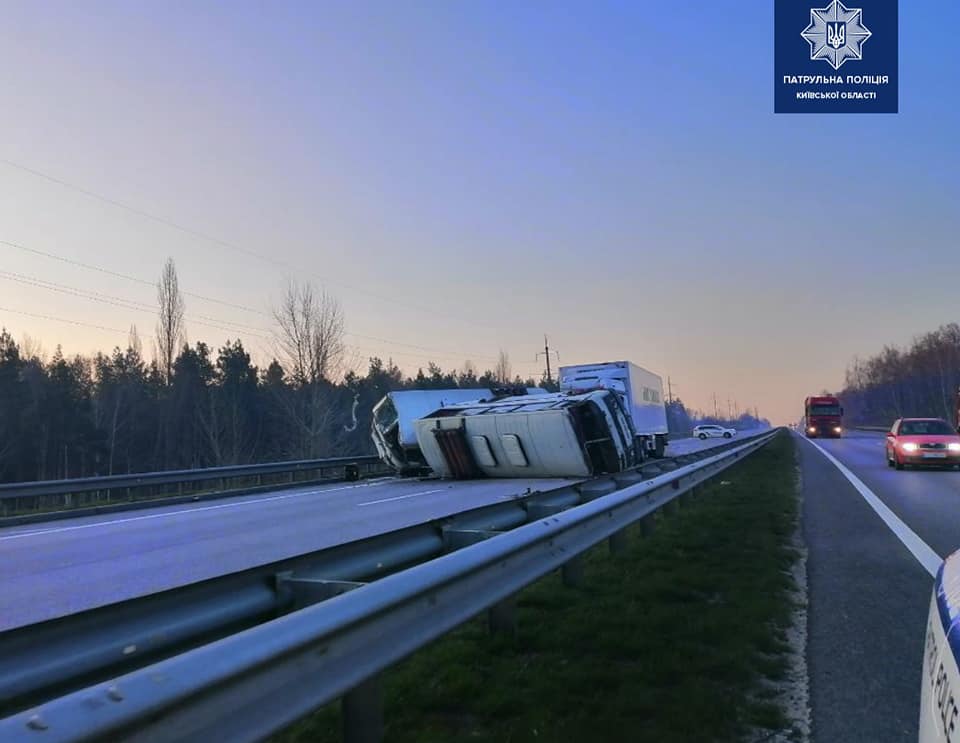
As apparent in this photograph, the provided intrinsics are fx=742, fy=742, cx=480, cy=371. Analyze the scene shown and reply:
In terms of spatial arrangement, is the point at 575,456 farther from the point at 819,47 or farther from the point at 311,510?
the point at 819,47

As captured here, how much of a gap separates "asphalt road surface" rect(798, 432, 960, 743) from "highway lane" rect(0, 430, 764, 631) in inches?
124

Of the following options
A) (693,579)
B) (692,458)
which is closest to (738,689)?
(693,579)

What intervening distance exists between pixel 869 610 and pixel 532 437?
1124 cm

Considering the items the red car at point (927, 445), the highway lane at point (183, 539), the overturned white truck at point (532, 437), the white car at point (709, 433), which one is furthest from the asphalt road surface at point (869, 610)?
the white car at point (709, 433)

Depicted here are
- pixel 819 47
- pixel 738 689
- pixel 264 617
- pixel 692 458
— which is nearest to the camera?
pixel 264 617

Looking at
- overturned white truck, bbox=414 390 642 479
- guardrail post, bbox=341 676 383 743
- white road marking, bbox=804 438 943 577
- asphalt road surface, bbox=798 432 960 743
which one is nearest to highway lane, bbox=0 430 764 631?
overturned white truck, bbox=414 390 642 479

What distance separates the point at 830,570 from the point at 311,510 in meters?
9.44

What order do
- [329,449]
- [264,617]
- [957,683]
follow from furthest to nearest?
[329,449]
[264,617]
[957,683]

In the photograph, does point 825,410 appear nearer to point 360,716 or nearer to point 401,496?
point 401,496

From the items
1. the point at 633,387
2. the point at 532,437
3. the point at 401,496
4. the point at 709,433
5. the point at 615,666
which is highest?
the point at 633,387

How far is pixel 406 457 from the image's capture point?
71.9 feet

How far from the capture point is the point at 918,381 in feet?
418

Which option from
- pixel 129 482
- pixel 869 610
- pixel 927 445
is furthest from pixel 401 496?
pixel 927 445

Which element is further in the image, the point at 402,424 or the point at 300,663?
the point at 402,424
